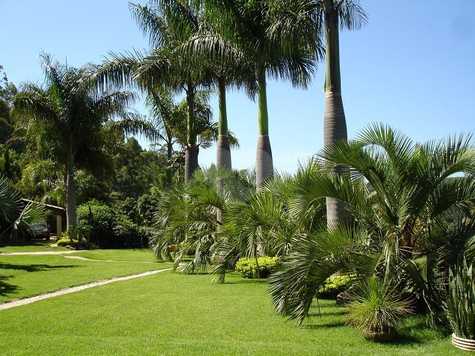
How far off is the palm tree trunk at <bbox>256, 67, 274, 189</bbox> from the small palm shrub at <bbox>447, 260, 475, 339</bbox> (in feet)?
34.1

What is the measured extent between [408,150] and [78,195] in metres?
34.1

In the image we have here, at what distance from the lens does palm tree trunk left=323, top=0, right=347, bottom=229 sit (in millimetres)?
11781

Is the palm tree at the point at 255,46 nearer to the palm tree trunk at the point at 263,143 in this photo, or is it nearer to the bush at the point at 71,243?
the palm tree trunk at the point at 263,143

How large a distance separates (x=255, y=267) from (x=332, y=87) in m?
5.92

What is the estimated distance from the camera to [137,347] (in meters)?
7.18

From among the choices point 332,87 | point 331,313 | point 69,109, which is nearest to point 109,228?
point 69,109

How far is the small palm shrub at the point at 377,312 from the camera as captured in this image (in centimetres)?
742

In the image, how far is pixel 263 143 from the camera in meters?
17.8

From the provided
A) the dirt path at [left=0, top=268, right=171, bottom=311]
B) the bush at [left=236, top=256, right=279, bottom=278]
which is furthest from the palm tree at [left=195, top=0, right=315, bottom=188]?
the dirt path at [left=0, top=268, right=171, bottom=311]

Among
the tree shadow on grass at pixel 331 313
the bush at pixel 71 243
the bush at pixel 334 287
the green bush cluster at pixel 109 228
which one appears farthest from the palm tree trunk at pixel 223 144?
the green bush cluster at pixel 109 228

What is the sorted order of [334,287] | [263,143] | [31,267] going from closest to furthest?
[334,287] < [263,143] < [31,267]

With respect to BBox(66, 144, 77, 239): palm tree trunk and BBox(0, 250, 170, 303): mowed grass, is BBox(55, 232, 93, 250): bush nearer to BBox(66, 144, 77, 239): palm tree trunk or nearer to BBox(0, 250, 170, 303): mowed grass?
BBox(66, 144, 77, 239): palm tree trunk

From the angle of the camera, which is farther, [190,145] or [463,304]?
[190,145]

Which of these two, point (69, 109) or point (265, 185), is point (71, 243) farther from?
point (265, 185)
